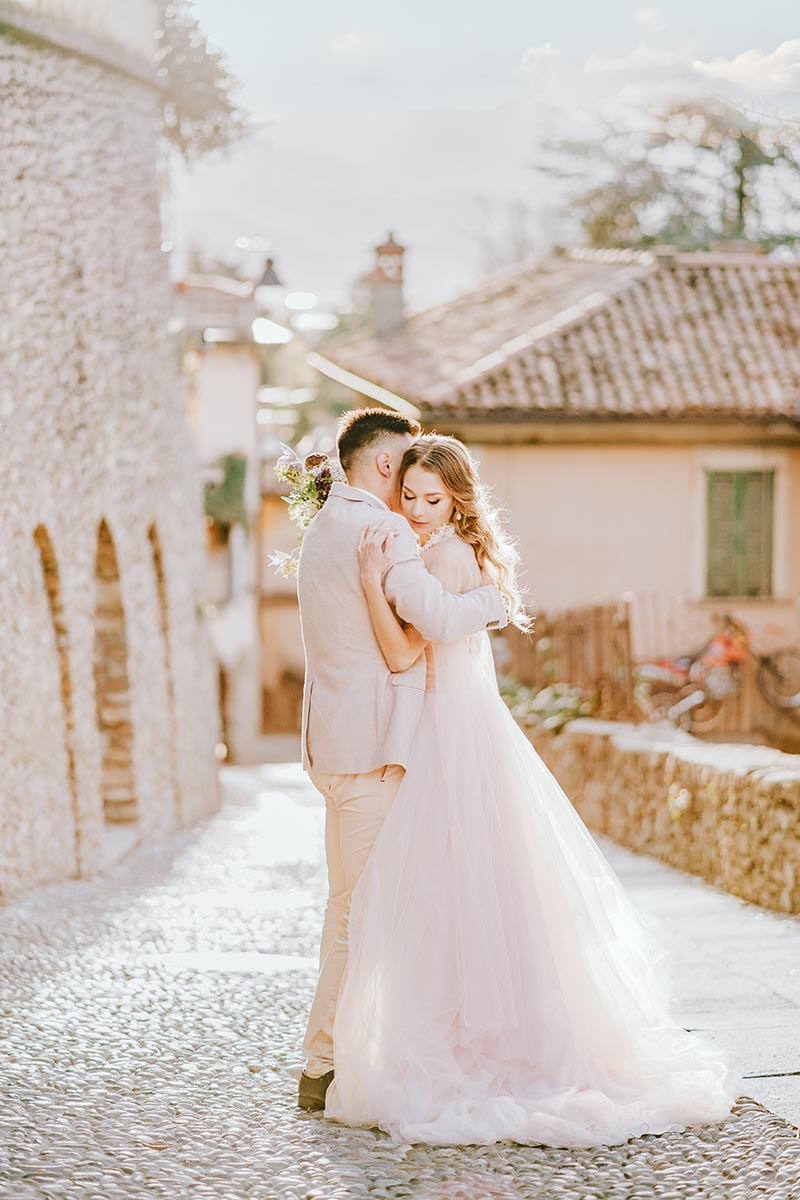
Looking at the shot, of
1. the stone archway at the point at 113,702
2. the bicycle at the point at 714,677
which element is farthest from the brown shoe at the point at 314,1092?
the bicycle at the point at 714,677

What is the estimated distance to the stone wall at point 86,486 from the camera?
28.4ft

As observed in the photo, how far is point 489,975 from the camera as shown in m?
4.11

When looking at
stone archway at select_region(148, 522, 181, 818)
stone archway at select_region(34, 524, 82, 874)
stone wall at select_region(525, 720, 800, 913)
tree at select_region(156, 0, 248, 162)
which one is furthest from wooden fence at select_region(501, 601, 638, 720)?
tree at select_region(156, 0, 248, 162)

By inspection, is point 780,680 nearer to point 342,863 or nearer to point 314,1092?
point 342,863

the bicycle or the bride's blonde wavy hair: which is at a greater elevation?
the bride's blonde wavy hair

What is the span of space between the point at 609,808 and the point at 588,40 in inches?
183

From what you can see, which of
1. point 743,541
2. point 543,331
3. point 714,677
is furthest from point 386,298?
point 714,677

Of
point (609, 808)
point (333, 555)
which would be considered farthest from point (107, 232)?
point (333, 555)

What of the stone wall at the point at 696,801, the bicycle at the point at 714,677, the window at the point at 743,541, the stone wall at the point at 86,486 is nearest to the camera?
the stone wall at the point at 696,801

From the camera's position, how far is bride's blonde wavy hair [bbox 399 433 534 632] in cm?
436

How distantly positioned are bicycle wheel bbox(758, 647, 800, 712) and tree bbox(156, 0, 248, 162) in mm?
7063

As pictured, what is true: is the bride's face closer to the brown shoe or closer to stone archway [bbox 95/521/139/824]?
the brown shoe

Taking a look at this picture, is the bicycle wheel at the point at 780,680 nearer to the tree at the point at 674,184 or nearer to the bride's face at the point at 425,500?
the bride's face at the point at 425,500

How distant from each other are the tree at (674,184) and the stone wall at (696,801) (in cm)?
1827
